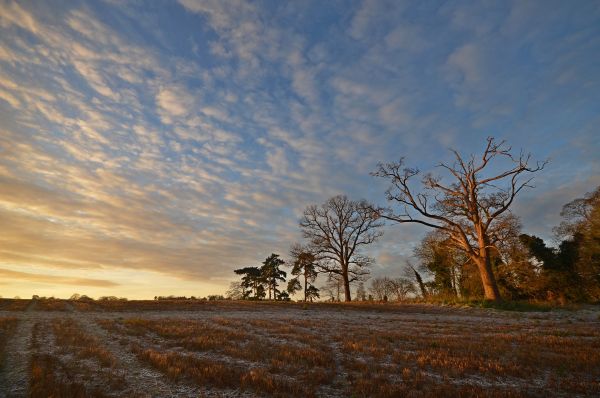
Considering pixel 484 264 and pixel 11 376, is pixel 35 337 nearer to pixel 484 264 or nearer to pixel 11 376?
pixel 11 376

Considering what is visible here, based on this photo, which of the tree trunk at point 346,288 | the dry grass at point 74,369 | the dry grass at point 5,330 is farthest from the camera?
the tree trunk at point 346,288

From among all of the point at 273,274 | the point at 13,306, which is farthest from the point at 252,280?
the point at 13,306

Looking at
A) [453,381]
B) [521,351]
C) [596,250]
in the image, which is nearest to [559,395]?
[453,381]

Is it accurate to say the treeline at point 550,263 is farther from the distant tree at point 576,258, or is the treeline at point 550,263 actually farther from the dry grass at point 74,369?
the dry grass at point 74,369

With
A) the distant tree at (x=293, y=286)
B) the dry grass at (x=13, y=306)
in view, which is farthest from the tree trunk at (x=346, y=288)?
the dry grass at (x=13, y=306)

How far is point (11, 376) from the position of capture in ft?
25.5

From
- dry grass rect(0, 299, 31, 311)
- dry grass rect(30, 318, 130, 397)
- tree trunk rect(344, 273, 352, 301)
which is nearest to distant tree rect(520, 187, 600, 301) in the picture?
tree trunk rect(344, 273, 352, 301)

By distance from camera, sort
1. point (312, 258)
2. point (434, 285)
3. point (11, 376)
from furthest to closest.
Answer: point (434, 285)
point (312, 258)
point (11, 376)

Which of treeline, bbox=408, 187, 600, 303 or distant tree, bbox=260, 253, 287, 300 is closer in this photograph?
treeline, bbox=408, 187, 600, 303

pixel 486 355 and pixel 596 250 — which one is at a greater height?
pixel 596 250

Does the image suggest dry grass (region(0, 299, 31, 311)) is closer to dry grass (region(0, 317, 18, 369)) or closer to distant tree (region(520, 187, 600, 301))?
dry grass (region(0, 317, 18, 369))

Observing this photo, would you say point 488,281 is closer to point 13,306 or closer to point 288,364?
point 288,364

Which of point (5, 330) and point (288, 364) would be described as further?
point (5, 330)

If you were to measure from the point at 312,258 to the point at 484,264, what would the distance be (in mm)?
22518
